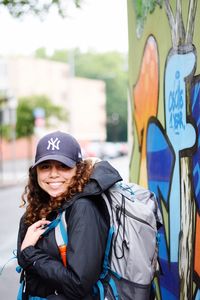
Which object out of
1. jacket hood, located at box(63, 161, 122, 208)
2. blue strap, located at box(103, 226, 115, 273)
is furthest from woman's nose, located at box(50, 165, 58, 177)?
blue strap, located at box(103, 226, 115, 273)

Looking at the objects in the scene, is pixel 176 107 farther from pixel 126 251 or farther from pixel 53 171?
pixel 126 251

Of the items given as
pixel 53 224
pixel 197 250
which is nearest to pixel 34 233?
pixel 53 224

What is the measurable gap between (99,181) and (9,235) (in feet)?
27.1

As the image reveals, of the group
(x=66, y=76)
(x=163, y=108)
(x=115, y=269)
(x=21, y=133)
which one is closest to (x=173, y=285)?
(x=163, y=108)

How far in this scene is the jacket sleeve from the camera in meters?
2.28

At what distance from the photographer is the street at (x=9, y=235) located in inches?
242

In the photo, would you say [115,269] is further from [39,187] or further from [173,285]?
[173,285]

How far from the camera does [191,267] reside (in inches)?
138

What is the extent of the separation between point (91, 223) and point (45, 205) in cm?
38

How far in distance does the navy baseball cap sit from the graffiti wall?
1.10 meters

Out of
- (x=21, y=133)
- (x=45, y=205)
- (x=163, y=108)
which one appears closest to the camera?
(x=45, y=205)

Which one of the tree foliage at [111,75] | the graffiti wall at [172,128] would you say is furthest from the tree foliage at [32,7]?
the tree foliage at [111,75]

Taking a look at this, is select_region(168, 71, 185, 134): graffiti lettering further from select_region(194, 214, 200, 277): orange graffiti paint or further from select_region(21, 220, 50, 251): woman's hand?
select_region(21, 220, 50, 251): woman's hand

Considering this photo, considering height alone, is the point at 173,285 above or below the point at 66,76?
below
